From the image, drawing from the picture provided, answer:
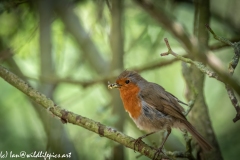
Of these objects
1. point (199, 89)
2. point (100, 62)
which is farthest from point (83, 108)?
point (199, 89)

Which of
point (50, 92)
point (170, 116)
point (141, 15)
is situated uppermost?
point (141, 15)

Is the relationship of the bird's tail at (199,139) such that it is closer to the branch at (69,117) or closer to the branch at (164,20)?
the branch at (69,117)

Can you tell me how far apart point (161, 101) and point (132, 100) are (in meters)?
0.28

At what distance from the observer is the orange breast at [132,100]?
4254 mm

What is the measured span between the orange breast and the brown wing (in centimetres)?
7

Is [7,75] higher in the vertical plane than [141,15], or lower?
lower

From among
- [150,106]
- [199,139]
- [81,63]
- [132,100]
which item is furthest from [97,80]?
[199,139]

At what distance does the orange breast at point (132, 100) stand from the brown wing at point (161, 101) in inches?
2.7

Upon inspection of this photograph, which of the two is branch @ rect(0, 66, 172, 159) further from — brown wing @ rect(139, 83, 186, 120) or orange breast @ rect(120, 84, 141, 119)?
orange breast @ rect(120, 84, 141, 119)

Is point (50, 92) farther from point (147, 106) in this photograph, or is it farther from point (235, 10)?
point (235, 10)

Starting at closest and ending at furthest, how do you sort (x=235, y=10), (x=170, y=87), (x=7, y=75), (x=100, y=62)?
(x=7, y=75)
(x=235, y=10)
(x=100, y=62)
(x=170, y=87)

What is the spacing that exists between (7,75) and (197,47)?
152 centimetres

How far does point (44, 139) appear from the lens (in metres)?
5.01

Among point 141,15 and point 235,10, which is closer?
point 141,15
